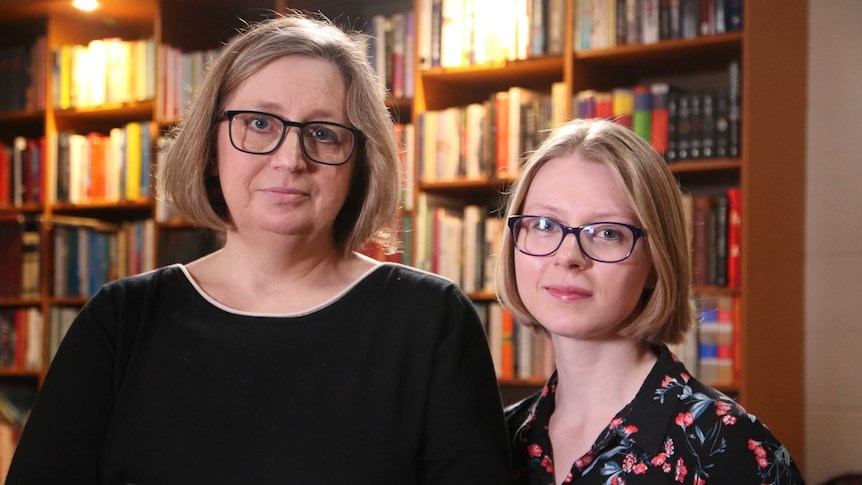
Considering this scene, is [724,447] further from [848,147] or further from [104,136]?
[104,136]

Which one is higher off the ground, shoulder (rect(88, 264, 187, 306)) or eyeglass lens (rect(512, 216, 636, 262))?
eyeglass lens (rect(512, 216, 636, 262))

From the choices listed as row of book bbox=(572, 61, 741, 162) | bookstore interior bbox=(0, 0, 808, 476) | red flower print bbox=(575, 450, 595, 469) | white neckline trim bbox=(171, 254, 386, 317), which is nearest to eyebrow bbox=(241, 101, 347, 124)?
white neckline trim bbox=(171, 254, 386, 317)

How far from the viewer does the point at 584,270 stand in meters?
1.39

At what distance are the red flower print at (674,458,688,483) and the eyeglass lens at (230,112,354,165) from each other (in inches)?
25.6

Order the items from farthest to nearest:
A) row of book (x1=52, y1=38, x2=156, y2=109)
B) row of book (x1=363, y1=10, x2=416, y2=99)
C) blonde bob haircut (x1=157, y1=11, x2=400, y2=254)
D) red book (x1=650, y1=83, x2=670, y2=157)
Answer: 1. row of book (x1=52, y1=38, x2=156, y2=109)
2. row of book (x1=363, y1=10, x2=416, y2=99)
3. red book (x1=650, y1=83, x2=670, y2=157)
4. blonde bob haircut (x1=157, y1=11, x2=400, y2=254)

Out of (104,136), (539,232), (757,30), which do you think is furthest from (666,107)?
(104,136)

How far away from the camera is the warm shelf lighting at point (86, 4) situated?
163 inches

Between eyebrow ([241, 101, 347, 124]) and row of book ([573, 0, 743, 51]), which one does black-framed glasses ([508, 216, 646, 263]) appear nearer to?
eyebrow ([241, 101, 347, 124])

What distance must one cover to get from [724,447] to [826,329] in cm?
213

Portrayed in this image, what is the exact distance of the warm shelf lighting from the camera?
13.5 feet

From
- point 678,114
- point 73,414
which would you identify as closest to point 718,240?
point 678,114

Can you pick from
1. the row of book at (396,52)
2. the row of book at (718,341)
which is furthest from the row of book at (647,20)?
the row of book at (718,341)

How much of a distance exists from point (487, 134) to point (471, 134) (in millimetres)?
60

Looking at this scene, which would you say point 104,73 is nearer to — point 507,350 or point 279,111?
point 507,350
